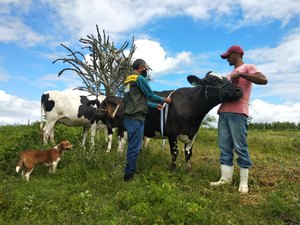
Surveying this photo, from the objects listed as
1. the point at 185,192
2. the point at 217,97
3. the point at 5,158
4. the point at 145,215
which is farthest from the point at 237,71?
the point at 5,158

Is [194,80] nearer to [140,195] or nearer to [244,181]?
[244,181]

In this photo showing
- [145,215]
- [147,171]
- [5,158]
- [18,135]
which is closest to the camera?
[145,215]

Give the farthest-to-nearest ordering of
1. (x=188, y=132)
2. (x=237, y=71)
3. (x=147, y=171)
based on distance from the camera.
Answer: (x=188, y=132), (x=147, y=171), (x=237, y=71)

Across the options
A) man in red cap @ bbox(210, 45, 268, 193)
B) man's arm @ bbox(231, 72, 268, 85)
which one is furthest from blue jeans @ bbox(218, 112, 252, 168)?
man's arm @ bbox(231, 72, 268, 85)

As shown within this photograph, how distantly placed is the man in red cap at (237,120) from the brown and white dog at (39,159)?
11.1ft

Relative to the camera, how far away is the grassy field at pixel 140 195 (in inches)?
192

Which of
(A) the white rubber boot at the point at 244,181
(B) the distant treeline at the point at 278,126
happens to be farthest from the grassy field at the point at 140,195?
(B) the distant treeline at the point at 278,126

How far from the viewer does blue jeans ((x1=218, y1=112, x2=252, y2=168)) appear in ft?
20.6

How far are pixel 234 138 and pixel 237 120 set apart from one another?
0.33m

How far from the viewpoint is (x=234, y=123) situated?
634 cm

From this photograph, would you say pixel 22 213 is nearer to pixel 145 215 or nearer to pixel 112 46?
pixel 145 215

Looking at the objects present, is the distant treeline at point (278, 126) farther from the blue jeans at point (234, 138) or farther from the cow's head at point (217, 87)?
the blue jeans at point (234, 138)

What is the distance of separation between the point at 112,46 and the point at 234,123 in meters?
19.6

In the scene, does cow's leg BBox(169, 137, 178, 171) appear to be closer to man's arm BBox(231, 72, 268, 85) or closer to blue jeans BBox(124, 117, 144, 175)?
blue jeans BBox(124, 117, 144, 175)
